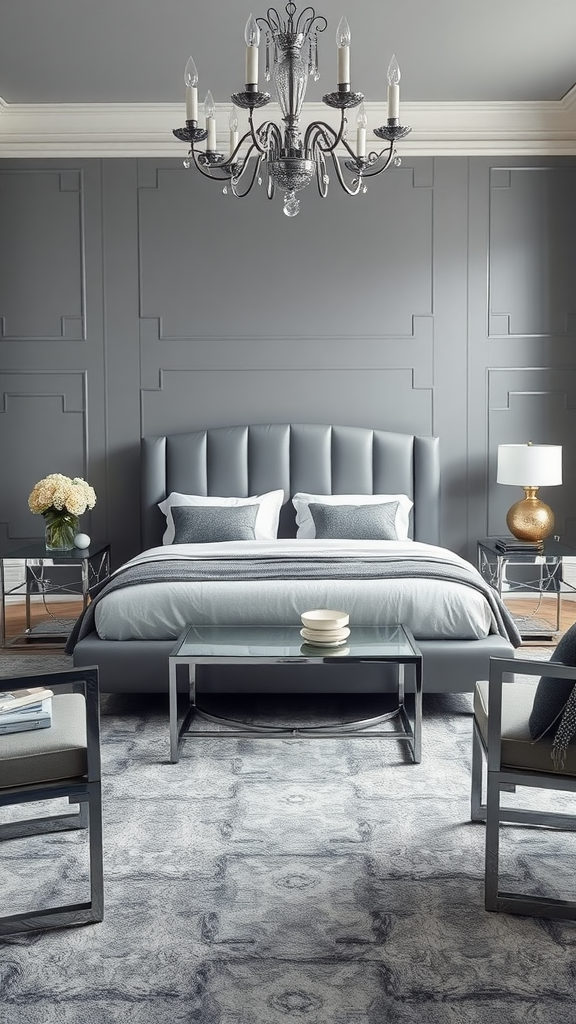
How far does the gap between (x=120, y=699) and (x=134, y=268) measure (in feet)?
9.87

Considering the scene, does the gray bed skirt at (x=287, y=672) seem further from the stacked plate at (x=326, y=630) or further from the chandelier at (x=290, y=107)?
the chandelier at (x=290, y=107)

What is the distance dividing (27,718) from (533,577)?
435cm

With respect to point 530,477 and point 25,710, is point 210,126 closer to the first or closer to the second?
point 25,710

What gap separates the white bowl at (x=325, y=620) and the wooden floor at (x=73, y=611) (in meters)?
Answer: 2.27

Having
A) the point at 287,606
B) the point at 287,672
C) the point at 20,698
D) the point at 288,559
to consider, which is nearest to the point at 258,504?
the point at 288,559

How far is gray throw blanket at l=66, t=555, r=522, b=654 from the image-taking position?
3.70m

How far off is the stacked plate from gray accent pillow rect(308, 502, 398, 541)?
1.67 m

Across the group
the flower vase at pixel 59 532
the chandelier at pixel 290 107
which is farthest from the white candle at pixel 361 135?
the flower vase at pixel 59 532

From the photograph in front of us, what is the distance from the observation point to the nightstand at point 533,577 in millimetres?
4941

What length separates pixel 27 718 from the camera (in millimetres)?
2115

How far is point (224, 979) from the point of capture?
6.05 ft

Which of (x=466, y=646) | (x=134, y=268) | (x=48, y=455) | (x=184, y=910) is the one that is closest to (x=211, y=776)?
(x=184, y=910)

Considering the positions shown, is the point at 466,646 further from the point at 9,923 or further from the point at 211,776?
the point at 9,923

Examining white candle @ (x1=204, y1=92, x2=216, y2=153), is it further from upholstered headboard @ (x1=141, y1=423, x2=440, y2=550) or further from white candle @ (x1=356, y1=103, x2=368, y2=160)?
upholstered headboard @ (x1=141, y1=423, x2=440, y2=550)
